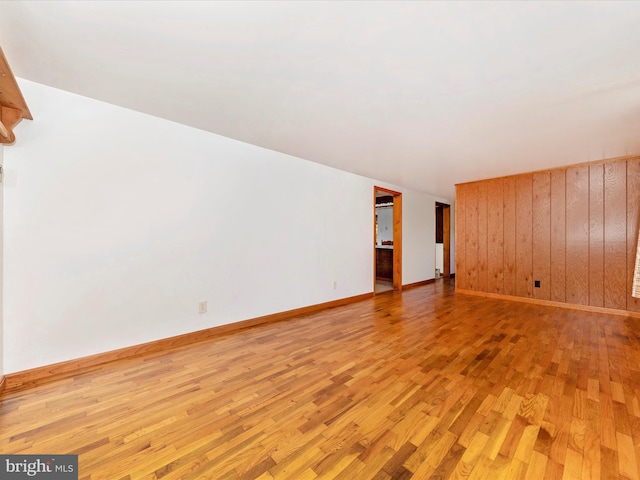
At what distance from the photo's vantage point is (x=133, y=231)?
2484mm

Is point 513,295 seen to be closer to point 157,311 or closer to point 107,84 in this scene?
point 157,311

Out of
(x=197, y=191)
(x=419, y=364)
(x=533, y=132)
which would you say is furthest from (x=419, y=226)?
(x=197, y=191)

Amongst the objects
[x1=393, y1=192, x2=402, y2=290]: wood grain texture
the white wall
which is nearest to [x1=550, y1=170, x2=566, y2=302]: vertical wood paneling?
[x1=393, y1=192, x2=402, y2=290]: wood grain texture

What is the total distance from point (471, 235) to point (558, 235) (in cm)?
135

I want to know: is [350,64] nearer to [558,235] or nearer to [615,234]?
[558,235]

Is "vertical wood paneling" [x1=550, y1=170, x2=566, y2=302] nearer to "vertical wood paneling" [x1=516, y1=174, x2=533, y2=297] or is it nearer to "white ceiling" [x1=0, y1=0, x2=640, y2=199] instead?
"vertical wood paneling" [x1=516, y1=174, x2=533, y2=297]

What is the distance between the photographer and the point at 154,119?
261 centimetres

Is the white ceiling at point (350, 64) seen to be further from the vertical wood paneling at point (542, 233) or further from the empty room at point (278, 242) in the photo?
the vertical wood paneling at point (542, 233)

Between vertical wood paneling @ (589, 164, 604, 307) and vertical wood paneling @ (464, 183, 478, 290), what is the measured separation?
1.62m

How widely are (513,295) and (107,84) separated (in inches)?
246

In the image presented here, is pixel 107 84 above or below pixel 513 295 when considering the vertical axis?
above

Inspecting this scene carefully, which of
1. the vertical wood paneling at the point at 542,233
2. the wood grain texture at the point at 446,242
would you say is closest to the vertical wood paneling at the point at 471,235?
the vertical wood paneling at the point at 542,233

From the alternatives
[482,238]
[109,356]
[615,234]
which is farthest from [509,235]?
[109,356]

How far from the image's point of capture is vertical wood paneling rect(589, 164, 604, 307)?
4035 millimetres
